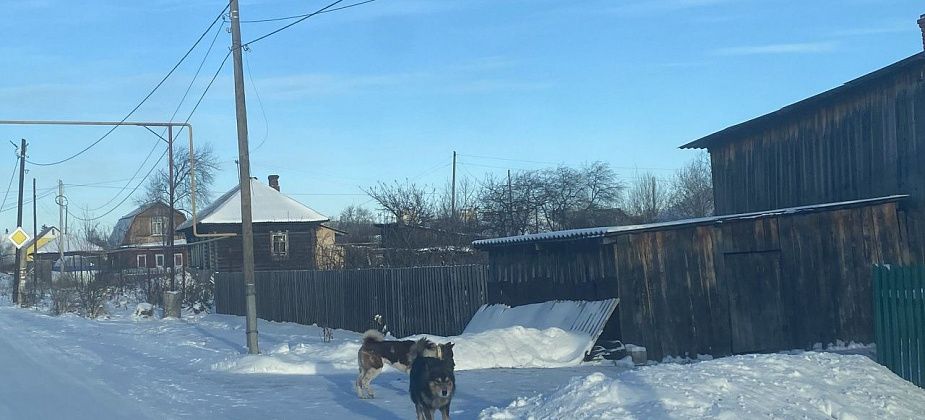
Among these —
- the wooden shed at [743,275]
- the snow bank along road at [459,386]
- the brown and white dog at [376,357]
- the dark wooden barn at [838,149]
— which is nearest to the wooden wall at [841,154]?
the dark wooden barn at [838,149]

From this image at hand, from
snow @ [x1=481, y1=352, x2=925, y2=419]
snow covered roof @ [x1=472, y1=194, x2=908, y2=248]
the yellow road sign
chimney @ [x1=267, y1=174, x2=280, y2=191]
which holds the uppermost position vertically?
A: chimney @ [x1=267, y1=174, x2=280, y2=191]

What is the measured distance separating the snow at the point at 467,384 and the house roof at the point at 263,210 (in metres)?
29.1

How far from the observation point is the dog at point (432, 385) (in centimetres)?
1025

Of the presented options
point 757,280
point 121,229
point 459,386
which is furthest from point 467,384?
point 121,229

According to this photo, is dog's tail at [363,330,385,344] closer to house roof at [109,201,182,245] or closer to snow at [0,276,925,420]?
snow at [0,276,925,420]

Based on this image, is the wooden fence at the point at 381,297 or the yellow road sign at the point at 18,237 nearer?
the wooden fence at the point at 381,297

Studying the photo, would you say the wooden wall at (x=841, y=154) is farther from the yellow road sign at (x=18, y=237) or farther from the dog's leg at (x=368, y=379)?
the yellow road sign at (x=18, y=237)

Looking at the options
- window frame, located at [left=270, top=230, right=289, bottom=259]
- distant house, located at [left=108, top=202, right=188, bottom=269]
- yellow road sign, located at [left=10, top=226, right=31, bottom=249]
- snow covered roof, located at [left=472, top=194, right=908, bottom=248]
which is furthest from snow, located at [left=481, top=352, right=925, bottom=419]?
distant house, located at [left=108, top=202, right=188, bottom=269]

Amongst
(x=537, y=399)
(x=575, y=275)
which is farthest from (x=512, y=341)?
(x=537, y=399)

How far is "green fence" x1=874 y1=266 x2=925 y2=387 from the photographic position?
1262cm

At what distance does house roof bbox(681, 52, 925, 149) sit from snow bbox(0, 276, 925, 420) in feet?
21.1

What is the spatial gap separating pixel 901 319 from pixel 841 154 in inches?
422

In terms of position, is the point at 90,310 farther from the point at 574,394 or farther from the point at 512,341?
the point at 574,394

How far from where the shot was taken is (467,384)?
48.8 ft
